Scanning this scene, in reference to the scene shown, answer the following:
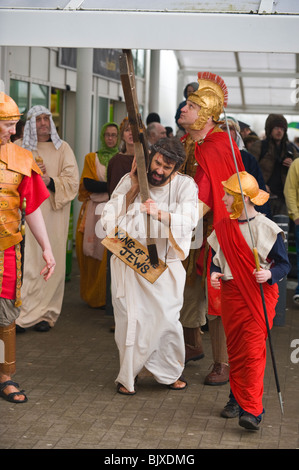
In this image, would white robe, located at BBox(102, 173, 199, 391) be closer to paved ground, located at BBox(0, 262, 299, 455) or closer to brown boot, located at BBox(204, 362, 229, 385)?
paved ground, located at BBox(0, 262, 299, 455)

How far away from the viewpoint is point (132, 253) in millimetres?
5957

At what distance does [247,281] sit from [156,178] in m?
1.04

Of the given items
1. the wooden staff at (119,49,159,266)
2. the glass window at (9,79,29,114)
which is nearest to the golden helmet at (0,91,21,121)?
the wooden staff at (119,49,159,266)

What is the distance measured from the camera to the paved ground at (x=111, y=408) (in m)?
5.09

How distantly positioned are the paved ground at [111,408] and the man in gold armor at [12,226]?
0.30 metres

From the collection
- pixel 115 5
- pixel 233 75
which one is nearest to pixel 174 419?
pixel 115 5

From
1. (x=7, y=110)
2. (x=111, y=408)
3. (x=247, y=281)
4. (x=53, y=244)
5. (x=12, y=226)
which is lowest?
(x=111, y=408)

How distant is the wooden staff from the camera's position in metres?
4.80

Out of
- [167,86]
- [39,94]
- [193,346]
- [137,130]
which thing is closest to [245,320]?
[137,130]

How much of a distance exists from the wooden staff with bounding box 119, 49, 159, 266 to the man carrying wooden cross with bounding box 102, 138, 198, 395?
0.14m

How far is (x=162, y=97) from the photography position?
18844 millimetres

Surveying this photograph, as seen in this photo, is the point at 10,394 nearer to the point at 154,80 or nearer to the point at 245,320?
the point at 245,320
